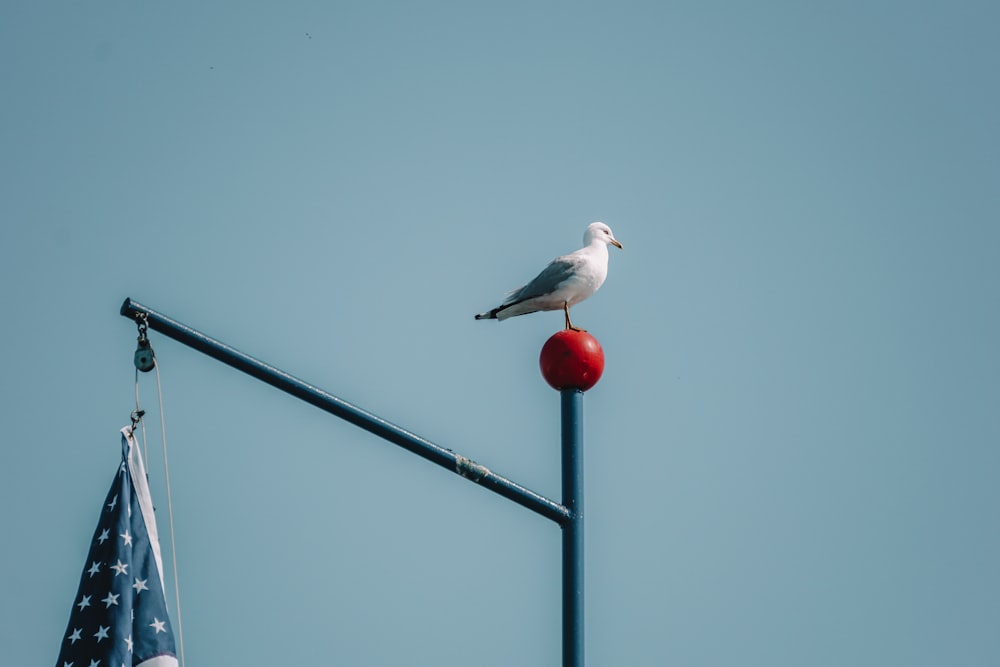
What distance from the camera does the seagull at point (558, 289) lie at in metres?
11.5

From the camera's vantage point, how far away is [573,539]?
6664mm

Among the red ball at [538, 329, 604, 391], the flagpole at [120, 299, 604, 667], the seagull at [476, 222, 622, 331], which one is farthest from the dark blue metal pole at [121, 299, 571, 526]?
the seagull at [476, 222, 622, 331]

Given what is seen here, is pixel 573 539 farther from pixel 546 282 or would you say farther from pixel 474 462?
pixel 546 282

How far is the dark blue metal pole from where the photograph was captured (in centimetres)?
646

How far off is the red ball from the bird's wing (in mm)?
3825

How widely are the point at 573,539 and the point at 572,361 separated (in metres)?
1.15

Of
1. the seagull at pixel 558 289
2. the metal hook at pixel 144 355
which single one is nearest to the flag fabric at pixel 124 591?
the metal hook at pixel 144 355

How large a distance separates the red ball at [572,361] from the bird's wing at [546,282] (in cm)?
383

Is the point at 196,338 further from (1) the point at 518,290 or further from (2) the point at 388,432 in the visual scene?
(1) the point at 518,290

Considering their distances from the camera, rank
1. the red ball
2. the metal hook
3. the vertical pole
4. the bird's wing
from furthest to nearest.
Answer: the bird's wing, the red ball, the metal hook, the vertical pole

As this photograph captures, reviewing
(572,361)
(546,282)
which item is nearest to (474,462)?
(572,361)

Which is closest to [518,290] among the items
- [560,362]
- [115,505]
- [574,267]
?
[574,267]

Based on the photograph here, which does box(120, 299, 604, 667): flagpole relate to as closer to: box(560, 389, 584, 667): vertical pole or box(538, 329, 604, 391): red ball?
box(560, 389, 584, 667): vertical pole

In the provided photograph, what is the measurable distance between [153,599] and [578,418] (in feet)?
8.79
